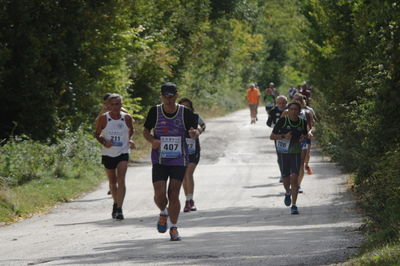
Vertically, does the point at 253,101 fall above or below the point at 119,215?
above

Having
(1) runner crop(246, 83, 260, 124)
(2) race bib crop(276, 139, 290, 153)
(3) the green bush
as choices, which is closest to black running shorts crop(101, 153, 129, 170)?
(2) race bib crop(276, 139, 290, 153)

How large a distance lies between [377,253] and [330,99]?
15.7m

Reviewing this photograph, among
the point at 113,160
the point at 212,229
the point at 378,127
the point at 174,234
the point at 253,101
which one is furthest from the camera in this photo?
the point at 253,101

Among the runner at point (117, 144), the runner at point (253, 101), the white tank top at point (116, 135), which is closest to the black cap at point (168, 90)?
the runner at point (117, 144)

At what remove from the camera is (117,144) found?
1504 cm

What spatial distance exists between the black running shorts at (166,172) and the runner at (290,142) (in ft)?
13.5

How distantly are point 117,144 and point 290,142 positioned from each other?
111 inches

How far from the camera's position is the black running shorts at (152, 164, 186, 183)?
38.9 ft

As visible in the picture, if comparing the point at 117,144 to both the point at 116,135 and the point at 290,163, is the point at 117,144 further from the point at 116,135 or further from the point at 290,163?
the point at 290,163

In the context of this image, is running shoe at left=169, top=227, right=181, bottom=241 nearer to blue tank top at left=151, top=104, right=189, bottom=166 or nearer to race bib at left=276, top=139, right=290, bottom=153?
blue tank top at left=151, top=104, right=189, bottom=166

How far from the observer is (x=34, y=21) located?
23.1 metres

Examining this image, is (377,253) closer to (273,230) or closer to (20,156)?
(273,230)

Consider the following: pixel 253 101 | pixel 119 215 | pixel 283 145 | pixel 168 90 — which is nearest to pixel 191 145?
pixel 283 145

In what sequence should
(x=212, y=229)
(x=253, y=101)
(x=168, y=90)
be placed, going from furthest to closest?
(x=253, y=101) → (x=212, y=229) → (x=168, y=90)
